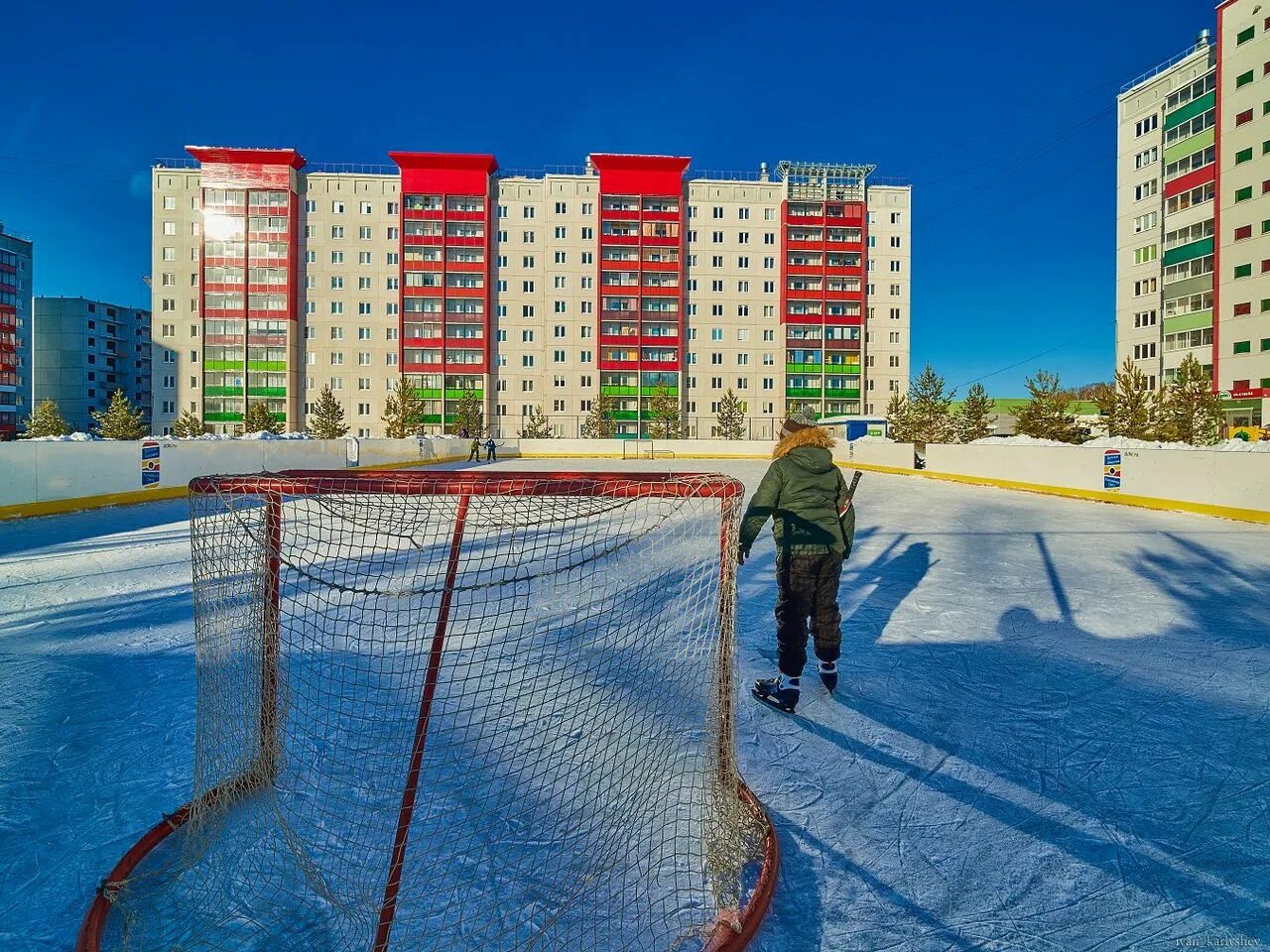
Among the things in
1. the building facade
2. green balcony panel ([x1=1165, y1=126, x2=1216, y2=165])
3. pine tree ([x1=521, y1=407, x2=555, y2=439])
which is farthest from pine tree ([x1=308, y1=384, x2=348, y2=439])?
green balcony panel ([x1=1165, y1=126, x2=1216, y2=165])

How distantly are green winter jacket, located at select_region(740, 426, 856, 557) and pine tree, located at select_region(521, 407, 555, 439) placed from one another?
49744 mm

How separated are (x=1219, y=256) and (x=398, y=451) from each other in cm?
4646

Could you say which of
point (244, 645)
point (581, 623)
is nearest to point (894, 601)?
point (581, 623)

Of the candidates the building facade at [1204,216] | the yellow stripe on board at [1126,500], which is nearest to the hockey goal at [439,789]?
the yellow stripe on board at [1126,500]

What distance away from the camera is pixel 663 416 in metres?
52.2

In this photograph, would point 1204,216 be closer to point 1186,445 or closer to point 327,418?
point 1186,445

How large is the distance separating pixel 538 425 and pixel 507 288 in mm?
12473

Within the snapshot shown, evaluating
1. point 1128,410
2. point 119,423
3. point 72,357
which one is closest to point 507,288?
point 119,423

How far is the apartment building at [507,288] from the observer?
54.8m

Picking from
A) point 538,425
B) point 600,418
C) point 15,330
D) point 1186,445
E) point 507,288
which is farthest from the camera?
point 15,330

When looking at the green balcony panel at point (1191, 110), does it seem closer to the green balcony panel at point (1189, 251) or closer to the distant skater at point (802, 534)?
the green balcony panel at point (1189, 251)

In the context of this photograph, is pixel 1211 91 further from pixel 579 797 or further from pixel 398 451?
pixel 579 797

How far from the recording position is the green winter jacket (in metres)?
3.62

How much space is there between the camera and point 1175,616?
5.60 meters
